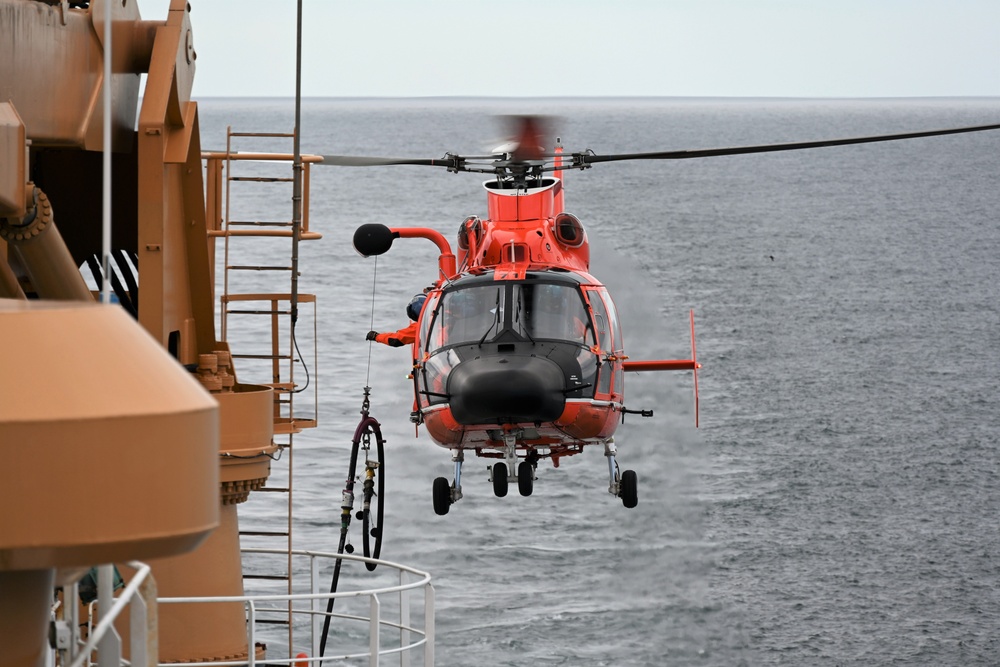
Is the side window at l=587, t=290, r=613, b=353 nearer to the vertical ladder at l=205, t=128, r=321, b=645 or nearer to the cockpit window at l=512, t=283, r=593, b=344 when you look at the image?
the cockpit window at l=512, t=283, r=593, b=344

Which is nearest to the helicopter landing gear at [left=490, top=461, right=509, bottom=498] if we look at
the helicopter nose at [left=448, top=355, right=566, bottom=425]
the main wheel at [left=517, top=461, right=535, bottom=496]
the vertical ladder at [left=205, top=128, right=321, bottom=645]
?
the main wheel at [left=517, top=461, right=535, bottom=496]

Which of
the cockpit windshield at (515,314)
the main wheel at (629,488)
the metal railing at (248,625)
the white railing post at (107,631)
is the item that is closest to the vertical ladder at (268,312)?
the metal railing at (248,625)

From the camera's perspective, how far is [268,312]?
47.4 ft

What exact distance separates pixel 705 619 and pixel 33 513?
157ft

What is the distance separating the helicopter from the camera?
1623 cm

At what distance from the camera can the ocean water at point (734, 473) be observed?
1933 inches

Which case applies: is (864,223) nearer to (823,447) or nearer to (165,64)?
(823,447)

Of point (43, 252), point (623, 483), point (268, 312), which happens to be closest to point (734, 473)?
point (623, 483)

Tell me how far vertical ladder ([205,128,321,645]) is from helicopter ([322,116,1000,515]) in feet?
5.59

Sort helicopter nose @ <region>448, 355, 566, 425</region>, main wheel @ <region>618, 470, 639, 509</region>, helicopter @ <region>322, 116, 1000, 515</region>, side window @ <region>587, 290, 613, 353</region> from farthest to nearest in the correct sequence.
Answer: main wheel @ <region>618, 470, 639, 509</region> → side window @ <region>587, 290, 613, 353</region> → helicopter @ <region>322, 116, 1000, 515</region> → helicopter nose @ <region>448, 355, 566, 425</region>

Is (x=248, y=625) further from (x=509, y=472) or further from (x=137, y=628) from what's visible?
(x=137, y=628)

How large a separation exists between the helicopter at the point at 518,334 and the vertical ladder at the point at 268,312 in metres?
1.70

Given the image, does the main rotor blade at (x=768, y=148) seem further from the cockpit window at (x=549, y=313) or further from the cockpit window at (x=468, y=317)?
the cockpit window at (x=468, y=317)

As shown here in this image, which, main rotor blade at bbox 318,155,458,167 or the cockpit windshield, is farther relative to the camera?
the cockpit windshield
